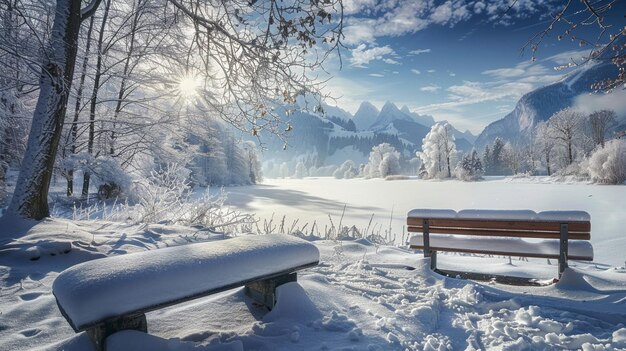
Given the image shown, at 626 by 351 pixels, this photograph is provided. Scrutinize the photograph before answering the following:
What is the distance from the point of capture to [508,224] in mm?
4473

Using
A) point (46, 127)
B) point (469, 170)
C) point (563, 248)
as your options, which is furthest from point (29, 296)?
point (469, 170)

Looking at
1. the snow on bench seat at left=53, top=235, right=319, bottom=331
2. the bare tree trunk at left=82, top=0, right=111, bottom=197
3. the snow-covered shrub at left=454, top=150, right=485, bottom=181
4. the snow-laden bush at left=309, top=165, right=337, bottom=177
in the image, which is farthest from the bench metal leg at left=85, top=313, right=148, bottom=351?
the snow-laden bush at left=309, top=165, right=337, bottom=177

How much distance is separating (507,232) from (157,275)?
4.55 metres

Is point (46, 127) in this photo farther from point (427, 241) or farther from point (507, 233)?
point (507, 233)

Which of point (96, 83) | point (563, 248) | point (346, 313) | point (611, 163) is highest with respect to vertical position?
point (96, 83)

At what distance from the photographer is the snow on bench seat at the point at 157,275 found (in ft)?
6.02

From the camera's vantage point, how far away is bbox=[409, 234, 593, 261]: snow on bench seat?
425cm

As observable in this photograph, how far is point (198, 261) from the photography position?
2.25 metres

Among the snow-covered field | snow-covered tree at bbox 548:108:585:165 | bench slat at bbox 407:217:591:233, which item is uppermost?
snow-covered tree at bbox 548:108:585:165

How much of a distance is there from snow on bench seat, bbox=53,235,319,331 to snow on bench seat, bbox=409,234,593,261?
3128 millimetres

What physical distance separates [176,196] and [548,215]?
25.7 ft

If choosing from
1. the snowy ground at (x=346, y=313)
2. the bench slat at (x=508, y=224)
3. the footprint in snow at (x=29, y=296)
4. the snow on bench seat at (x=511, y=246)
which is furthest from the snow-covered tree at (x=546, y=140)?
the footprint in snow at (x=29, y=296)

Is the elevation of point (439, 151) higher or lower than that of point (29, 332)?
higher

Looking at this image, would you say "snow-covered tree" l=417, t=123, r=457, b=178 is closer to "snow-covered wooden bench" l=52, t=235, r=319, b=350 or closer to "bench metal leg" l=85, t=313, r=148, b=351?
"snow-covered wooden bench" l=52, t=235, r=319, b=350
